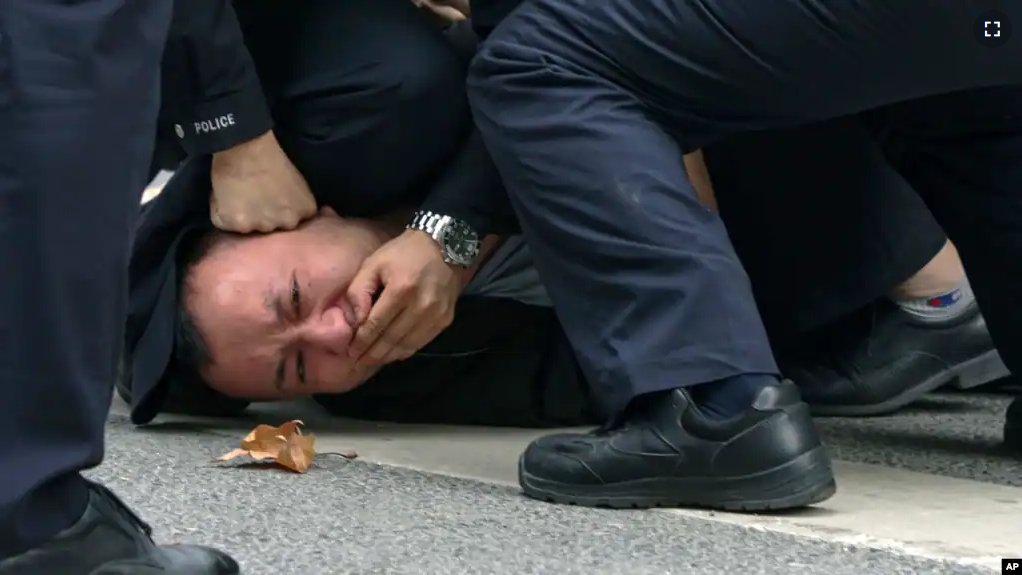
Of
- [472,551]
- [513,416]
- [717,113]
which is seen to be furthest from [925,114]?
[472,551]

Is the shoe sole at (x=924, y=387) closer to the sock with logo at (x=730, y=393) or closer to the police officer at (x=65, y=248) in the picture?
the sock with logo at (x=730, y=393)

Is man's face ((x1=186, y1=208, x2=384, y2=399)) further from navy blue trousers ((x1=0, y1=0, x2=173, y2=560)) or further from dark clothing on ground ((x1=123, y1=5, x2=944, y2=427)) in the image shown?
navy blue trousers ((x1=0, y1=0, x2=173, y2=560))

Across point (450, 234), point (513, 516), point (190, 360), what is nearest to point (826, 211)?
point (450, 234)

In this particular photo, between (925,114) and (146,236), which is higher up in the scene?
(925,114)

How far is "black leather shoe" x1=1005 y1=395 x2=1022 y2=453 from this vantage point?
1223mm

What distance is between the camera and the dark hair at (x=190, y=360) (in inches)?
54.7

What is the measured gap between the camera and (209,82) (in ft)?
4.28

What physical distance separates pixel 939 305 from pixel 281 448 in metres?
0.79

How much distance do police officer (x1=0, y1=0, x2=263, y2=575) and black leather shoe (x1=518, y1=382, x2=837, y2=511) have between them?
42 centimetres

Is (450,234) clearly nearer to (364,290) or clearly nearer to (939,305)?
(364,290)

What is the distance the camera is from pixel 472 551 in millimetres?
853

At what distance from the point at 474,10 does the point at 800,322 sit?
535mm

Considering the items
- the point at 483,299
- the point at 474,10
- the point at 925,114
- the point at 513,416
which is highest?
the point at 474,10

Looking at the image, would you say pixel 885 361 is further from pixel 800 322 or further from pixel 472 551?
pixel 472 551
